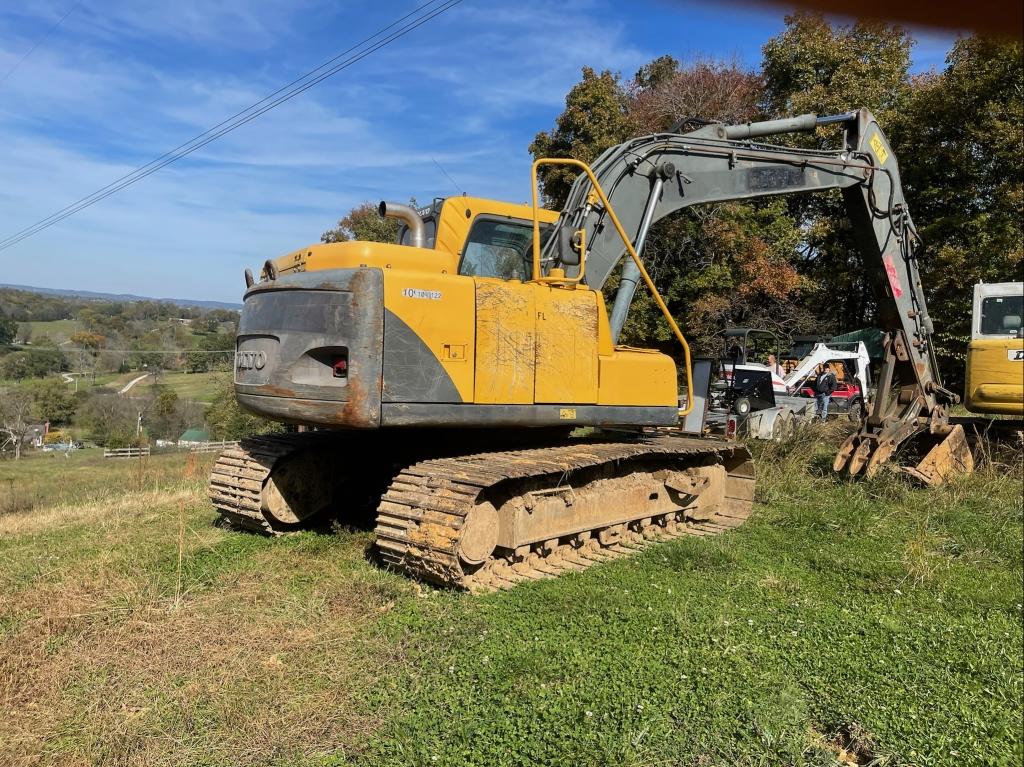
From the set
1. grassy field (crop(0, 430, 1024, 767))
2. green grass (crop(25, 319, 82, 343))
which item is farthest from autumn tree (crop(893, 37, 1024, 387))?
green grass (crop(25, 319, 82, 343))

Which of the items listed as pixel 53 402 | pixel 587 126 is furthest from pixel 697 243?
pixel 53 402

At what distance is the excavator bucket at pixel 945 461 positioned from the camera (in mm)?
8555

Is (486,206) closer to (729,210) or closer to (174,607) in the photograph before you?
(174,607)

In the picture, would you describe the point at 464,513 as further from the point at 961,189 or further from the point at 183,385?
the point at 183,385

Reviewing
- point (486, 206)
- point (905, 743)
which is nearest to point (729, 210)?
point (486, 206)

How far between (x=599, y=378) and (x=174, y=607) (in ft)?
11.5

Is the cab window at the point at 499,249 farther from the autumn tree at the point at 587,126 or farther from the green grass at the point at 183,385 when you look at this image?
the green grass at the point at 183,385

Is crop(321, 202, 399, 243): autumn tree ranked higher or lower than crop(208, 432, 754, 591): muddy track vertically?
higher

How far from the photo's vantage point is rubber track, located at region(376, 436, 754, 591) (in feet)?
16.6

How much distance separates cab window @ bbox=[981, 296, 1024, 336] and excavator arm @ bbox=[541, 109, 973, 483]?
35.9 inches

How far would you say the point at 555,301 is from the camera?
596 centimetres

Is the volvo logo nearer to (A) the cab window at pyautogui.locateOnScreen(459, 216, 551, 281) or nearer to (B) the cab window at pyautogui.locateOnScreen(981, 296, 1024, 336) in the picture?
(A) the cab window at pyautogui.locateOnScreen(459, 216, 551, 281)

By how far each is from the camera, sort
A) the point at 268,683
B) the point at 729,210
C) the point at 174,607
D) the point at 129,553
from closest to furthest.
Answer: the point at 268,683 < the point at 174,607 < the point at 129,553 < the point at 729,210

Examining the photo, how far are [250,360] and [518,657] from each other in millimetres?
3183
